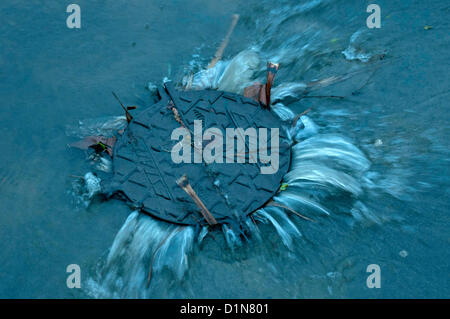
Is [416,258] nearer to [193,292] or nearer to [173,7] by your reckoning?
[193,292]

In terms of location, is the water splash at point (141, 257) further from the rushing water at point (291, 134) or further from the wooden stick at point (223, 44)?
the wooden stick at point (223, 44)

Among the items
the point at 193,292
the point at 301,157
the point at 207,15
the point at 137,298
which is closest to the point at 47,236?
the point at 137,298

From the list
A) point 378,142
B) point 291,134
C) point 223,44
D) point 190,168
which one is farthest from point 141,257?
point 223,44

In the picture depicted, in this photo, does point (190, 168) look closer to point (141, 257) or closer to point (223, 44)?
point (141, 257)

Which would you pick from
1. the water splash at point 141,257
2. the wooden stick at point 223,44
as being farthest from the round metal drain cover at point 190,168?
the wooden stick at point 223,44

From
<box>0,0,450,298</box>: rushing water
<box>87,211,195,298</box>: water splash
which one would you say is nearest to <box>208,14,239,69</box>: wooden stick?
<box>0,0,450,298</box>: rushing water

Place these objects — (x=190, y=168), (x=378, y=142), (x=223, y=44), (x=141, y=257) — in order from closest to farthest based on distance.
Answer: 1. (x=141, y=257)
2. (x=190, y=168)
3. (x=378, y=142)
4. (x=223, y=44)

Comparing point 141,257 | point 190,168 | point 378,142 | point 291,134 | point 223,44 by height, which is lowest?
point 141,257
